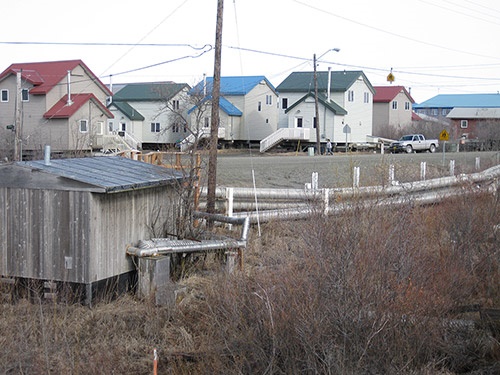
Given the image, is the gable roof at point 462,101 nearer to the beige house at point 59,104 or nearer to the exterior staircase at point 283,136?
the exterior staircase at point 283,136

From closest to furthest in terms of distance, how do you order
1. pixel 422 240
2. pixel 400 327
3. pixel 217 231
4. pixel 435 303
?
pixel 400 327 < pixel 435 303 < pixel 422 240 < pixel 217 231

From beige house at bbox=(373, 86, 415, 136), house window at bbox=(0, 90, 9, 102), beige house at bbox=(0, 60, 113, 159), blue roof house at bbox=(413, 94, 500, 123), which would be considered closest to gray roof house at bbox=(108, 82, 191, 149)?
beige house at bbox=(0, 60, 113, 159)

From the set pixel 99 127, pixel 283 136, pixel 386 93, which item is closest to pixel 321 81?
pixel 283 136

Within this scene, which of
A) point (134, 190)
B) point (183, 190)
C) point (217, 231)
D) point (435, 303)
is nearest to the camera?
point (435, 303)

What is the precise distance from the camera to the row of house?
51688 millimetres

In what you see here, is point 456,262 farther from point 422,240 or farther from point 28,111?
point 28,111

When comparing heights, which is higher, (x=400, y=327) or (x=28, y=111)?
(x=28, y=111)

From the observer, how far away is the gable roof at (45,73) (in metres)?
51.6

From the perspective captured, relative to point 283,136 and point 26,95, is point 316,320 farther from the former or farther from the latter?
point 283,136

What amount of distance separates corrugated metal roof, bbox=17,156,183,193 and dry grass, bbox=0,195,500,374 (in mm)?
2371

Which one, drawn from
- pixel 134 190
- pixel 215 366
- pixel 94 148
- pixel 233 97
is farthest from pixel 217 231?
pixel 233 97

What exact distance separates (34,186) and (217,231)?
5927mm

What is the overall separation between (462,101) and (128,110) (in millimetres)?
55275

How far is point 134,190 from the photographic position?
13.5 m
